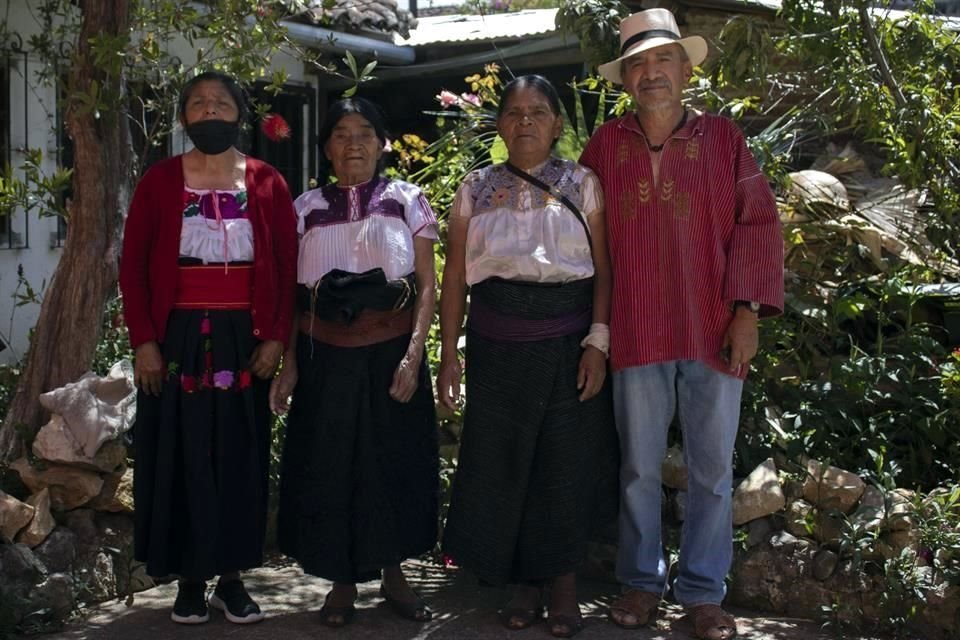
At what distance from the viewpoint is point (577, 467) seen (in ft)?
13.0

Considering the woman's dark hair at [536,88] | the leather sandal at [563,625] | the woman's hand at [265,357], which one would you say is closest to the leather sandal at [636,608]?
the leather sandal at [563,625]

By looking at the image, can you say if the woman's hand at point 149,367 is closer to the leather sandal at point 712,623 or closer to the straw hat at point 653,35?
the straw hat at point 653,35

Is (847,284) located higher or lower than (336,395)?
higher

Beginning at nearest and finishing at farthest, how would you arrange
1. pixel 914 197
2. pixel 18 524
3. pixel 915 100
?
pixel 18 524
pixel 915 100
pixel 914 197

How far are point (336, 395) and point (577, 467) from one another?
0.83 metres

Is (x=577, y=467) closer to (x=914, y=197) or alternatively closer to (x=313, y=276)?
(x=313, y=276)

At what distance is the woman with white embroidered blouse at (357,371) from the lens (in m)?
3.91

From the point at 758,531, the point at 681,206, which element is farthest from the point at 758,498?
the point at 681,206

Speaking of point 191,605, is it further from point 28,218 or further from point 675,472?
point 28,218

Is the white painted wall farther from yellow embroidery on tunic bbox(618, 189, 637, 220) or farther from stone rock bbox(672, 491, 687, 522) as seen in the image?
stone rock bbox(672, 491, 687, 522)

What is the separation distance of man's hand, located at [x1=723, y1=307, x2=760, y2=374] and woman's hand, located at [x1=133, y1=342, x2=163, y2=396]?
185cm

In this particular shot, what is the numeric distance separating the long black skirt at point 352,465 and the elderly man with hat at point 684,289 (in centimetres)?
74

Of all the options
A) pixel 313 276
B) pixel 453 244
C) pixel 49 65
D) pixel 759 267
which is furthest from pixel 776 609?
pixel 49 65

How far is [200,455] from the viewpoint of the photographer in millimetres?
3898
